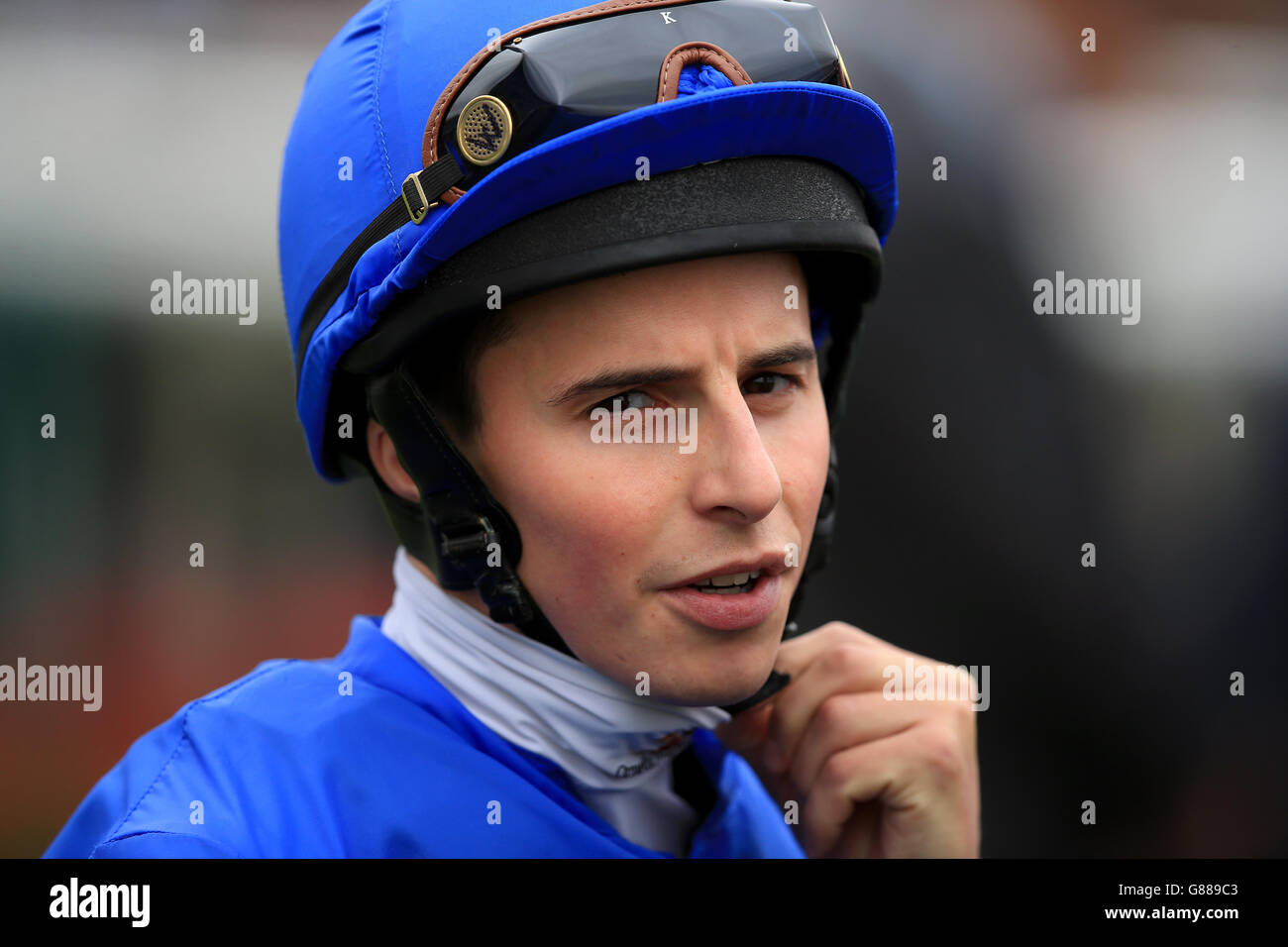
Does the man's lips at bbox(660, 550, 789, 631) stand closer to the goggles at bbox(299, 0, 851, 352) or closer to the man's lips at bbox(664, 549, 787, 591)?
the man's lips at bbox(664, 549, 787, 591)

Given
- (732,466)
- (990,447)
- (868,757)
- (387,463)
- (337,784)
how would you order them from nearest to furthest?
(732,466), (337,784), (387,463), (868,757), (990,447)

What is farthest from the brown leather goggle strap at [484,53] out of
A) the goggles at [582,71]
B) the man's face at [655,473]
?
the man's face at [655,473]

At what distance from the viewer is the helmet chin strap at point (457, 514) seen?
1751mm

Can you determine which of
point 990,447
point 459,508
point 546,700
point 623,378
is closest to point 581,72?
point 623,378

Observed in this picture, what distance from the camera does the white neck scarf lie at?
5.95ft

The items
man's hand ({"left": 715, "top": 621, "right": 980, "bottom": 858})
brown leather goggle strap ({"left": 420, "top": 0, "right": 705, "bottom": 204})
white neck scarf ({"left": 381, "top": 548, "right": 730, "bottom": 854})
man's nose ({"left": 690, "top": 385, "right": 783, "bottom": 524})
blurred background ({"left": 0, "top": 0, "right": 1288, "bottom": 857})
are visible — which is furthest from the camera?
blurred background ({"left": 0, "top": 0, "right": 1288, "bottom": 857})

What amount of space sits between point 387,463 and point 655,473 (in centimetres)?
58

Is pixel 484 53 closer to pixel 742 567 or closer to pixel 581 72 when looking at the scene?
pixel 581 72

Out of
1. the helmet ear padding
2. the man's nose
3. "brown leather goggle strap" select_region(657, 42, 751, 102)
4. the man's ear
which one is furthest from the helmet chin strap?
"brown leather goggle strap" select_region(657, 42, 751, 102)

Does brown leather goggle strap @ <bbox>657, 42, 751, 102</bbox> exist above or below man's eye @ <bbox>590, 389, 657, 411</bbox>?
above

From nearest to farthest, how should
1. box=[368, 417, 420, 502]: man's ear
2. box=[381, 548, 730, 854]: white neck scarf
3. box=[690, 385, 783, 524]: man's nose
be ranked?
1. box=[690, 385, 783, 524]: man's nose
2. box=[381, 548, 730, 854]: white neck scarf
3. box=[368, 417, 420, 502]: man's ear

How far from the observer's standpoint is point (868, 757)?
2127mm

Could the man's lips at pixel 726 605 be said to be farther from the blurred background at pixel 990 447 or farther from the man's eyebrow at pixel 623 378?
the blurred background at pixel 990 447

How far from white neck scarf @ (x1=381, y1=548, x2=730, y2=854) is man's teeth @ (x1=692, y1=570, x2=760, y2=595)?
0.23m
